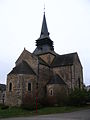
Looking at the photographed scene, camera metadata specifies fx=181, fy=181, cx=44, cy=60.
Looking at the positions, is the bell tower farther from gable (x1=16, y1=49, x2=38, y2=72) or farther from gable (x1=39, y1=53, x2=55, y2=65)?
gable (x1=16, y1=49, x2=38, y2=72)

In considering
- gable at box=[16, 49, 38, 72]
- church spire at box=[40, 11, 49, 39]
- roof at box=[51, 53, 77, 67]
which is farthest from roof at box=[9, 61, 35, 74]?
church spire at box=[40, 11, 49, 39]

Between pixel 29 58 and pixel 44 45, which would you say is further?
pixel 44 45

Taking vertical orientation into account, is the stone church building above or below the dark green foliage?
above

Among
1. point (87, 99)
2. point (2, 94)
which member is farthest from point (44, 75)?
point (2, 94)

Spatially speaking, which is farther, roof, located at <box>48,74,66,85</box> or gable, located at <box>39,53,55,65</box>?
gable, located at <box>39,53,55,65</box>

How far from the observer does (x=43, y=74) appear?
40.3 m

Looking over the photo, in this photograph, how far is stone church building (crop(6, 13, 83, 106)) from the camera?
35.9 meters

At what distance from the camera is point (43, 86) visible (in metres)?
39.7

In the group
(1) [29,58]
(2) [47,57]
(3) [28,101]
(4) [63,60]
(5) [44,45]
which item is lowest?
(3) [28,101]

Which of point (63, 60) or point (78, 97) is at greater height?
point (63, 60)

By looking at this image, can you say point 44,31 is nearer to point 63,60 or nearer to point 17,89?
point 63,60

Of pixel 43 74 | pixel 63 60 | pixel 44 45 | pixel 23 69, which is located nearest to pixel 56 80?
pixel 43 74

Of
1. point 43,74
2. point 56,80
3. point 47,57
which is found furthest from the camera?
point 47,57

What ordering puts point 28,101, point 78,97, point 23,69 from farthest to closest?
point 23,69
point 28,101
point 78,97
